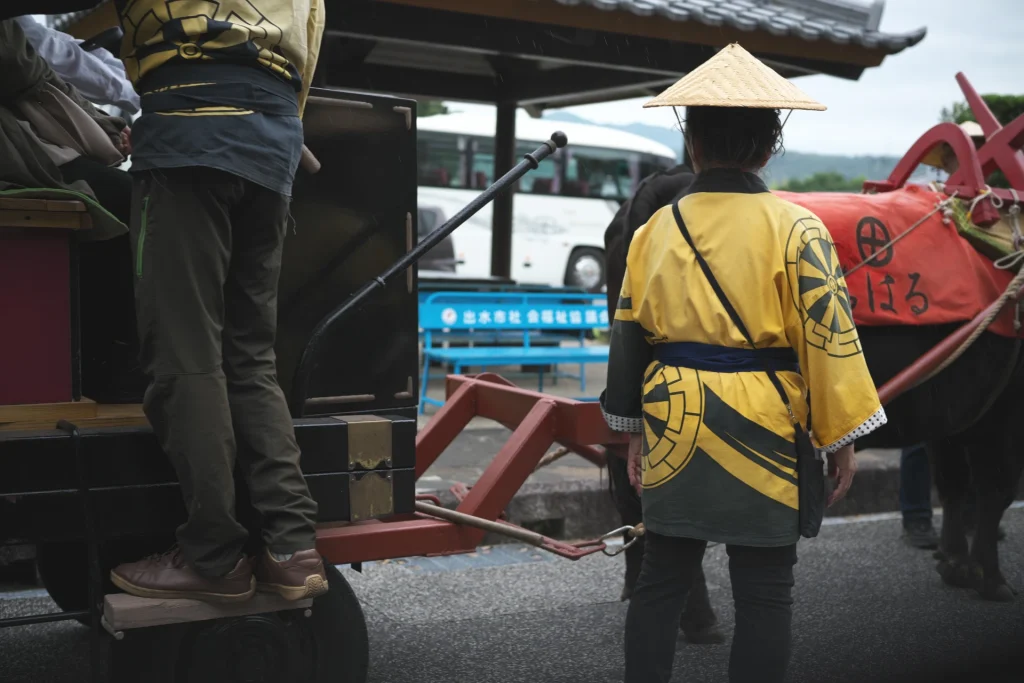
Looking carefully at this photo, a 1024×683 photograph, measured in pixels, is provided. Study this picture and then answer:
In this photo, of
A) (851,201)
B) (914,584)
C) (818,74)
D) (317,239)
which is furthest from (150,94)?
(818,74)

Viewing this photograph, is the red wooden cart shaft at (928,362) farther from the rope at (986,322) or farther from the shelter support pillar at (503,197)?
the shelter support pillar at (503,197)

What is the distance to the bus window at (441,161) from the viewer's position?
1895cm

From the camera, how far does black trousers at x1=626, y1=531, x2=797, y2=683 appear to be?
99.2 inches

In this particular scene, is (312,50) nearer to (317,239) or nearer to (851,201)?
(317,239)

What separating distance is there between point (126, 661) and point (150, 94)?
131 centimetres

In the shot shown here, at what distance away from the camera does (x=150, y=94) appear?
7.83ft

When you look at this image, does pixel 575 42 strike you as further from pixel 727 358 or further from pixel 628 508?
pixel 727 358

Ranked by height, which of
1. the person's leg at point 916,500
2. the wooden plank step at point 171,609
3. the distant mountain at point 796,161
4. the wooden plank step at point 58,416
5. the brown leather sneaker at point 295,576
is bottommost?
the person's leg at point 916,500

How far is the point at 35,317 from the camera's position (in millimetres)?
2488

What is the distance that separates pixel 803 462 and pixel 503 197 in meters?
5.84

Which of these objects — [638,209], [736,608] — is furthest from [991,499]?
[736,608]

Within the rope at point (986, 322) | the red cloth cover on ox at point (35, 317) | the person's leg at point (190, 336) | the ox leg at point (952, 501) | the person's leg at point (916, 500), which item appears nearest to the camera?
the person's leg at point (190, 336)

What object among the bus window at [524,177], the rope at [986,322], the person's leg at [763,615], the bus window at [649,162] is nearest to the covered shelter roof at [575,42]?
the rope at [986,322]

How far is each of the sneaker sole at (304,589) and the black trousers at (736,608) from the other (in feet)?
2.47
